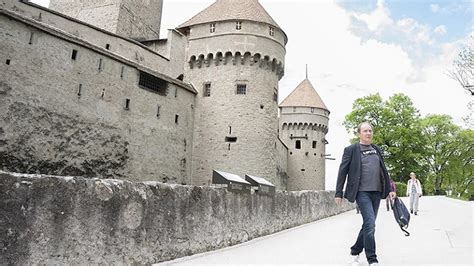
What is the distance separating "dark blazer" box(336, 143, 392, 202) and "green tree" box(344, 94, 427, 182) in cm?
3218

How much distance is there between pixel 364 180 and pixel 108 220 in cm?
297

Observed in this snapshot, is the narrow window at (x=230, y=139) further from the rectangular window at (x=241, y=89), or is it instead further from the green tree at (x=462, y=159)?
the green tree at (x=462, y=159)

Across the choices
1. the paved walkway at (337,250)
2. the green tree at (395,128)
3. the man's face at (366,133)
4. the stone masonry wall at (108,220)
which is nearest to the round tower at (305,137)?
the green tree at (395,128)

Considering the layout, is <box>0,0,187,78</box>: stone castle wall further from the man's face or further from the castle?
the man's face

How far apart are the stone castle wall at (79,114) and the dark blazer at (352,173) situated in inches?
505

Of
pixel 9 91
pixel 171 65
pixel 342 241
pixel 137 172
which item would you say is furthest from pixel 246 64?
pixel 342 241

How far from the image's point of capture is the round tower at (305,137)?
3738 cm

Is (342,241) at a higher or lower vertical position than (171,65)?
lower

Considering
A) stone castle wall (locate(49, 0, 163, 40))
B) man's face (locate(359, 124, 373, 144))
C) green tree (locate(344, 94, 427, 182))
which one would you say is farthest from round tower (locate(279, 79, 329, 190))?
man's face (locate(359, 124, 373, 144))

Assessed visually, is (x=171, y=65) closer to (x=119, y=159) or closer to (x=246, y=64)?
(x=246, y=64)

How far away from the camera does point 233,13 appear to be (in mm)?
23016

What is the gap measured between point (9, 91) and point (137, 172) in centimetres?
685

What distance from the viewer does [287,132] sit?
39.2 metres

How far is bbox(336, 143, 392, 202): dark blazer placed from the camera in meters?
4.57
